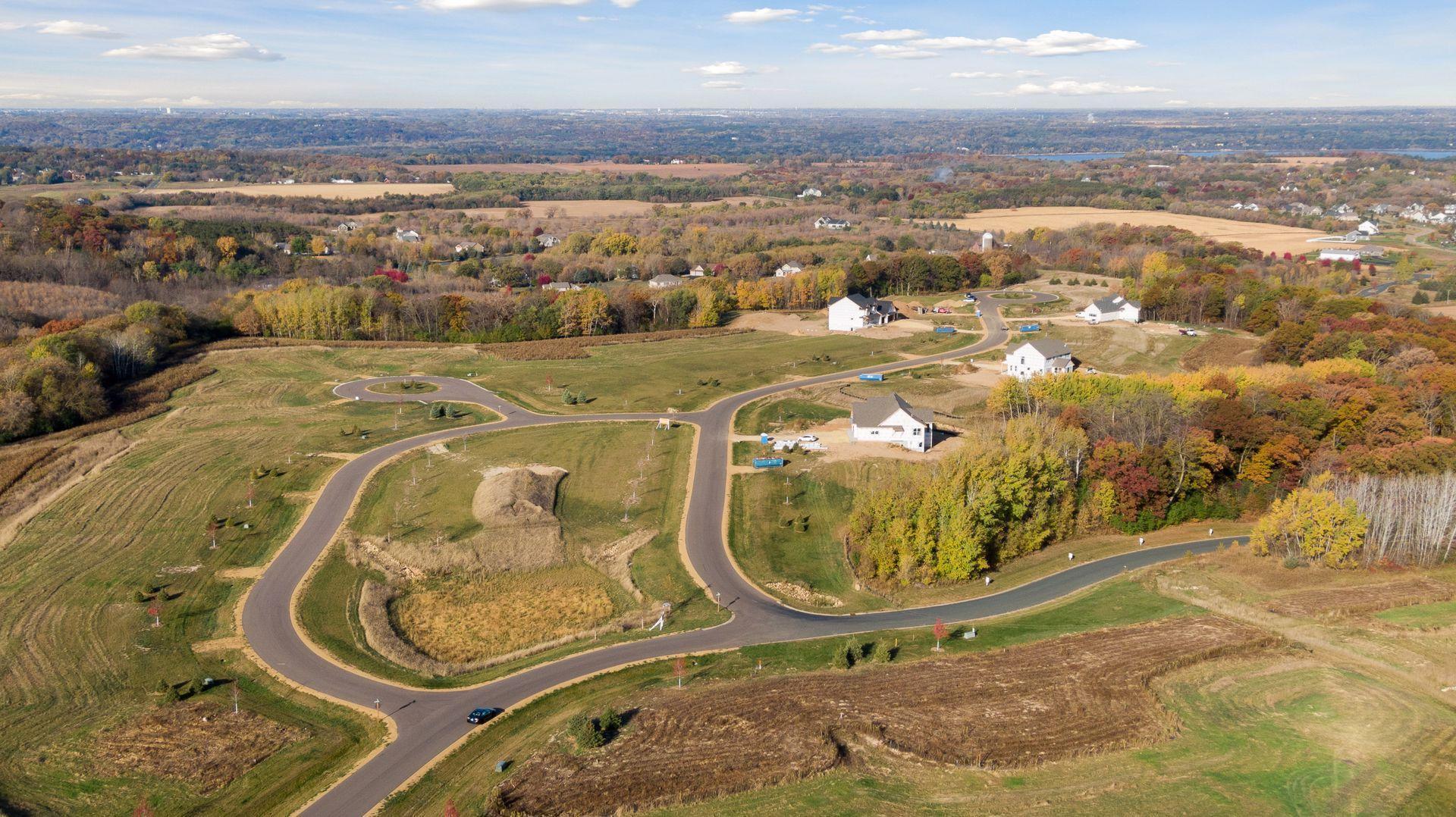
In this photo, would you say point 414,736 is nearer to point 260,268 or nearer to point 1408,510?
point 1408,510

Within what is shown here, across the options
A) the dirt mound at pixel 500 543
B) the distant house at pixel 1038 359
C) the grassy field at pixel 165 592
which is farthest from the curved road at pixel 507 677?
the distant house at pixel 1038 359

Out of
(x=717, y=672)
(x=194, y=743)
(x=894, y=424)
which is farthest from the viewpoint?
(x=894, y=424)

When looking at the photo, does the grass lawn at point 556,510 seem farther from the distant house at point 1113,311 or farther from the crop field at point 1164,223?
the crop field at point 1164,223

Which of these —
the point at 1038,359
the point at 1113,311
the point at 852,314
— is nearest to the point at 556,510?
the point at 1038,359

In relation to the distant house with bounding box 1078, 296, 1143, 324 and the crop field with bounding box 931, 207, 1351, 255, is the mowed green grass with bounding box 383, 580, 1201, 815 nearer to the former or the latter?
the distant house with bounding box 1078, 296, 1143, 324

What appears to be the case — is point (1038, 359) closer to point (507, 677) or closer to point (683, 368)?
point (683, 368)

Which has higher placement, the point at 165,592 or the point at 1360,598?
the point at 165,592

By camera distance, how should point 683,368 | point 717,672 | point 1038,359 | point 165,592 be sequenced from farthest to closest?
point 683,368 → point 1038,359 → point 165,592 → point 717,672
